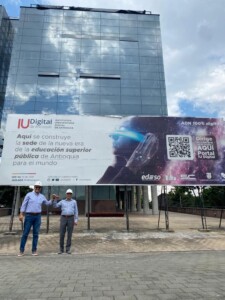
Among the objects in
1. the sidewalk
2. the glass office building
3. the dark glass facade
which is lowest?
the sidewalk

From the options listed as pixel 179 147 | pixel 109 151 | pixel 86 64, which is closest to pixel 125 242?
pixel 109 151

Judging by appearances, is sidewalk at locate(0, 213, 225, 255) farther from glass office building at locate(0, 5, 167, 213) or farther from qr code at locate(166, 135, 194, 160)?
glass office building at locate(0, 5, 167, 213)

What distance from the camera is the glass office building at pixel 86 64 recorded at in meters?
41.2

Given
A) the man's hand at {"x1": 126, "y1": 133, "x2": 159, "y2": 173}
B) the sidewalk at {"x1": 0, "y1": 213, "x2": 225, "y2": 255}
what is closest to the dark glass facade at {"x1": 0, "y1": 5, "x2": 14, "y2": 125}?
the man's hand at {"x1": 126, "y1": 133, "x2": 159, "y2": 173}

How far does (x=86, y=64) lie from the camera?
4509 centimetres

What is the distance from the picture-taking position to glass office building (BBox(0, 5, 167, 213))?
135 feet

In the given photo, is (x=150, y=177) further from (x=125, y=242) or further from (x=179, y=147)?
(x=125, y=242)

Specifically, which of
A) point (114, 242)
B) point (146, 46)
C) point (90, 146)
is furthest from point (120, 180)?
point (146, 46)

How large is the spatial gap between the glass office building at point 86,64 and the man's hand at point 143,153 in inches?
1151

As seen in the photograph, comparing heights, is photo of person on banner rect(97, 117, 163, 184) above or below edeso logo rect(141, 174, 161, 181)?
above

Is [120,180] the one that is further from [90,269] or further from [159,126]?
[90,269]

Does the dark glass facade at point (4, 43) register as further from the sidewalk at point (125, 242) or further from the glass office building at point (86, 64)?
the sidewalk at point (125, 242)

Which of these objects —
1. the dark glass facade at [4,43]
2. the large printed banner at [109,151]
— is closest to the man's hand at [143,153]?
the large printed banner at [109,151]

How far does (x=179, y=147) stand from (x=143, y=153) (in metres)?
1.64
